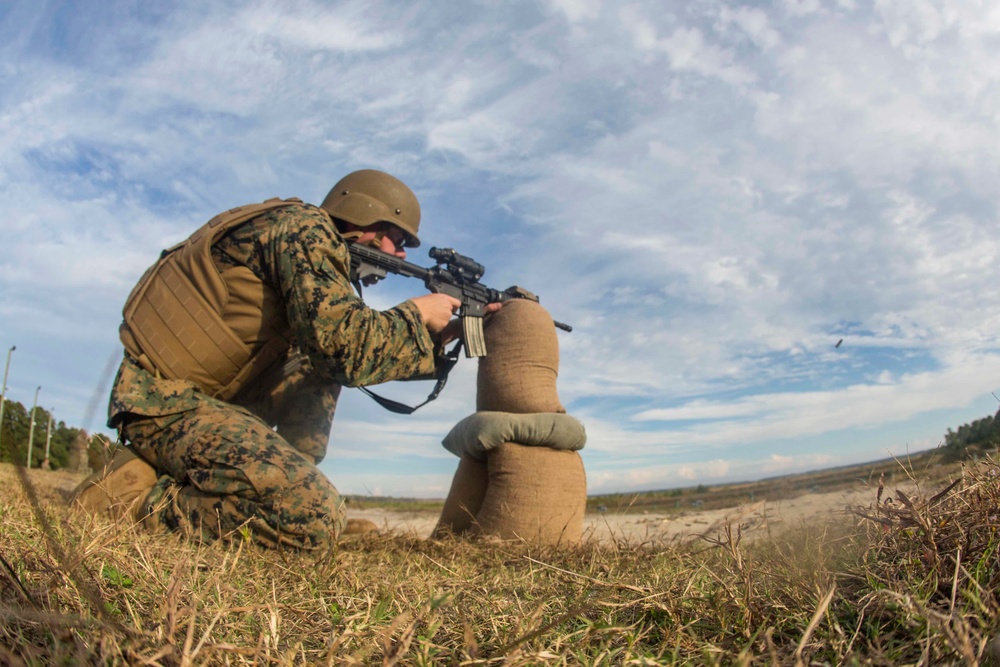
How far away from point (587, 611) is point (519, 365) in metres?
2.82

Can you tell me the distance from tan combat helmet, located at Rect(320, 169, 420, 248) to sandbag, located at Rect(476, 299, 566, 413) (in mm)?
944

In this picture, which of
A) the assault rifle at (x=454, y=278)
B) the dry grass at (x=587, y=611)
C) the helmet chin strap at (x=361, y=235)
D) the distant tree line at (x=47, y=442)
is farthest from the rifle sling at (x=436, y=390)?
the dry grass at (x=587, y=611)

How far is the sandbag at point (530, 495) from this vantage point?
12.8 ft

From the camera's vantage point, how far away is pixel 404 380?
4055 millimetres

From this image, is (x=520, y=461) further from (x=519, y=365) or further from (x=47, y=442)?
(x=47, y=442)

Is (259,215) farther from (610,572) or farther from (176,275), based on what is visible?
(610,572)

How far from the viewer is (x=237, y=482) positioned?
3.17 m

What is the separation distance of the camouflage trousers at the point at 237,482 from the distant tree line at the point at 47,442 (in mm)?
346

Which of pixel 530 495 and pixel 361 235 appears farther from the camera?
pixel 361 235

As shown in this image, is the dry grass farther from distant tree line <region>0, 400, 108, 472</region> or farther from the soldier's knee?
the soldier's knee

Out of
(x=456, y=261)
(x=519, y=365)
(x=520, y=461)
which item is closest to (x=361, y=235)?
(x=456, y=261)

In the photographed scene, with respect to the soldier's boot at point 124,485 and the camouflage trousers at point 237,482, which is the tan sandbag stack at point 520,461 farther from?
the soldier's boot at point 124,485

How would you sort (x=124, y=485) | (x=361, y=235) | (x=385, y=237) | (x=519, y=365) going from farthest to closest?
(x=385, y=237) → (x=361, y=235) → (x=519, y=365) → (x=124, y=485)

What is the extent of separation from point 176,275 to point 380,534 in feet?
5.84
